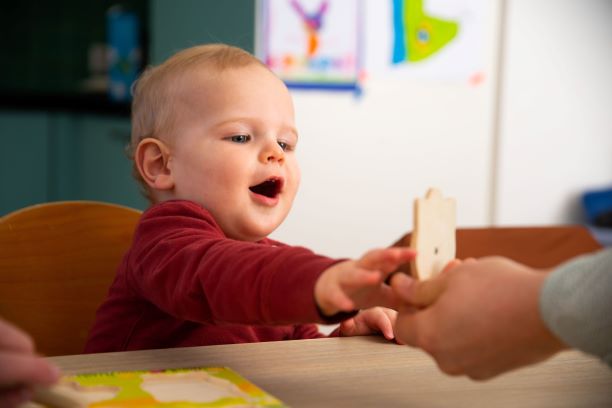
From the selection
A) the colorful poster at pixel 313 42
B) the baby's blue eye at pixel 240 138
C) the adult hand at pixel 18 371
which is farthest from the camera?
the colorful poster at pixel 313 42

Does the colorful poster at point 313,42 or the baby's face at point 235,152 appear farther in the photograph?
the colorful poster at point 313,42

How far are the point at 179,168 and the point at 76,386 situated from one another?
17.2 inches

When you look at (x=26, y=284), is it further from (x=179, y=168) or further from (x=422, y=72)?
(x=422, y=72)

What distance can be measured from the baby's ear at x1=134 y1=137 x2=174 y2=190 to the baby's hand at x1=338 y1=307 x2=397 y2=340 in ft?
0.99

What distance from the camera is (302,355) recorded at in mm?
785

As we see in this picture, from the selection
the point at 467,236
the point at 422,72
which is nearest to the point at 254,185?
the point at 467,236

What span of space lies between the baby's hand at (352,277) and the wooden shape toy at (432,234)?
0.05ft

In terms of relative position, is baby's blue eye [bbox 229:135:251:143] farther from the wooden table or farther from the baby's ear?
the wooden table

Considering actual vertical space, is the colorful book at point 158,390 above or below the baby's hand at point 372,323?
above

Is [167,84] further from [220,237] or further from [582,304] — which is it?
[582,304]

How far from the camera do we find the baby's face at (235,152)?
99 centimetres

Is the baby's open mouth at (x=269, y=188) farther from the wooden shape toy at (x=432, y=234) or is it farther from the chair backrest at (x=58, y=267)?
the wooden shape toy at (x=432, y=234)

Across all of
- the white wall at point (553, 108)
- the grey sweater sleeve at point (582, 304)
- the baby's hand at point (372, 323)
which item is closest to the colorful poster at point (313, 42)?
the white wall at point (553, 108)

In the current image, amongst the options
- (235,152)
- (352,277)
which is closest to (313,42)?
(235,152)
